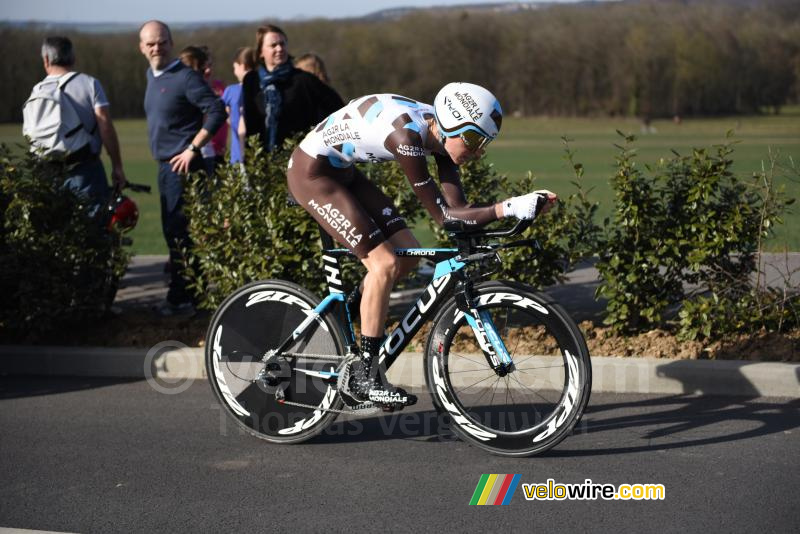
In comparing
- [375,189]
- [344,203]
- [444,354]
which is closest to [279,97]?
[375,189]

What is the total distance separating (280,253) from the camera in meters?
6.96

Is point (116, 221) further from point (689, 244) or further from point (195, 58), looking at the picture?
point (689, 244)

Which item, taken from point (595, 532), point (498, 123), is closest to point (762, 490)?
point (595, 532)

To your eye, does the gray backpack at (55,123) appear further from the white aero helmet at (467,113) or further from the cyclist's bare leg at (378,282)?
the white aero helmet at (467,113)

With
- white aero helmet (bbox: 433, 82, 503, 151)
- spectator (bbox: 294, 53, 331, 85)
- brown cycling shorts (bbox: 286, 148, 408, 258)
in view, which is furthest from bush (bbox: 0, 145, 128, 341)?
white aero helmet (bbox: 433, 82, 503, 151)

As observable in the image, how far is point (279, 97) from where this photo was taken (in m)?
8.31

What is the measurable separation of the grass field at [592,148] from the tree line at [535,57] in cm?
134

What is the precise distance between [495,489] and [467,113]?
5.64ft

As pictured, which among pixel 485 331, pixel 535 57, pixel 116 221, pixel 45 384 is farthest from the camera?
pixel 535 57

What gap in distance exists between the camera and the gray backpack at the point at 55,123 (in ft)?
25.5

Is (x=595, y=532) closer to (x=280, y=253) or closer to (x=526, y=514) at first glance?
(x=526, y=514)

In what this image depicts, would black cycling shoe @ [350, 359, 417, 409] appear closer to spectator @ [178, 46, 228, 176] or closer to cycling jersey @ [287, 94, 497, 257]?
cycling jersey @ [287, 94, 497, 257]

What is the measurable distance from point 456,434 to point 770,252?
122 inches

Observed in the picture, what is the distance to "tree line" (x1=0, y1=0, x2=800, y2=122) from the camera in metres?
43.6
